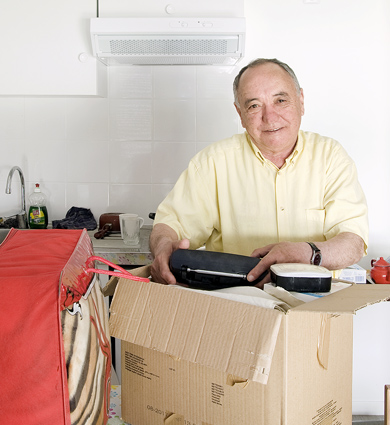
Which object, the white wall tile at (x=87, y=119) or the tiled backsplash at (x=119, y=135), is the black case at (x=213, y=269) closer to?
the tiled backsplash at (x=119, y=135)

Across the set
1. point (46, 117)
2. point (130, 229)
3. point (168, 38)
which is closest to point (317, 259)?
point (130, 229)

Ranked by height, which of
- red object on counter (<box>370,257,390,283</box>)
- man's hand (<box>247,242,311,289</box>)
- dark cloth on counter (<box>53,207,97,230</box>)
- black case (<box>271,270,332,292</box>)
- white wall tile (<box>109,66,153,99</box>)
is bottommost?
red object on counter (<box>370,257,390,283</box>)

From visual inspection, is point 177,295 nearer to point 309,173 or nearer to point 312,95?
point 309,173

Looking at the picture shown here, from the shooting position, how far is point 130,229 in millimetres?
2428

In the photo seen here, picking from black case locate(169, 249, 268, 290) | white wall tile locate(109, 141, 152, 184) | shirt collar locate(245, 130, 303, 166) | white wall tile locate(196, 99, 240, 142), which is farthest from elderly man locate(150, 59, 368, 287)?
white wall tile locate(109, 141, 152, 184)

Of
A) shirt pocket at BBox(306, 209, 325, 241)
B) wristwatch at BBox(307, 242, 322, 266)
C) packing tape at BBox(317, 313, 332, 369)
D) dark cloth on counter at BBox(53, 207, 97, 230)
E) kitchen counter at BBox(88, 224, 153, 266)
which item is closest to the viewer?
packing tape at BBox(317, 313, 332, 369)

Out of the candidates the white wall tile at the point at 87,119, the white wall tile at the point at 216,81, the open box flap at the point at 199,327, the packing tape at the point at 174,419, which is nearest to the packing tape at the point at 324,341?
the open box flap at the point at 199,327

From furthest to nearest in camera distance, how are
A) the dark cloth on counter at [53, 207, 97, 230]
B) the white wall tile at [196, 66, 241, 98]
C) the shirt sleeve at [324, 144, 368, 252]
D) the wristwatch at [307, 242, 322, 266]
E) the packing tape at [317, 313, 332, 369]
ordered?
the white wall tile at [196, 66, 241, 98], the dark cloth on counter at [53, 207, 97, 230], the shirt sleeve at [324, 144, 368, 252], the wristwatch at [307, 242, 322, 266], the packing tape at [317, 313, 332, 369]

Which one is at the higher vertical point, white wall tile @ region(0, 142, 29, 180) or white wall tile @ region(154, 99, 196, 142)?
white wall tile @ region(154, 99, 196, 142)

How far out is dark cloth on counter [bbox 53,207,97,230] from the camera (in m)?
2.66

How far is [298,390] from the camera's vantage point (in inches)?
28.3

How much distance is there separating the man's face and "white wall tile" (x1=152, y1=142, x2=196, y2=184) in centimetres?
122

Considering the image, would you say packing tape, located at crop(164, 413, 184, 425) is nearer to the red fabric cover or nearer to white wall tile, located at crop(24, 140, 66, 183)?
the red fabric cover

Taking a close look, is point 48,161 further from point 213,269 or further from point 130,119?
point 213,269
